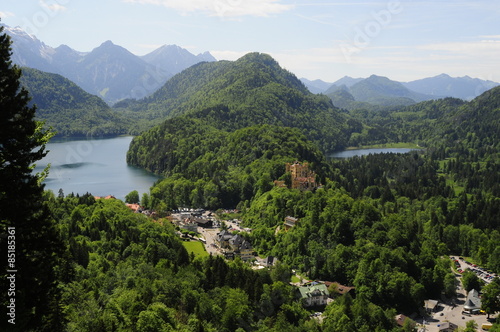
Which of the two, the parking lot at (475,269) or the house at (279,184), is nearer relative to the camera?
the parking lot at (475,269)

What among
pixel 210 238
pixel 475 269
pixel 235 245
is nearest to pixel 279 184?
pixel 210 238

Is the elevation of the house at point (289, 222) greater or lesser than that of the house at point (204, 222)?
greater

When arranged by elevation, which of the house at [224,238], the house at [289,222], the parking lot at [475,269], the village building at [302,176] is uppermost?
the village building at [302,176]

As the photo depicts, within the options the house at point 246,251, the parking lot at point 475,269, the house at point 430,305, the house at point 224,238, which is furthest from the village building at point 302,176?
the house at point 430,305

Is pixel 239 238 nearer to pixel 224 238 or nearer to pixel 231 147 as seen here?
pixel 224 238

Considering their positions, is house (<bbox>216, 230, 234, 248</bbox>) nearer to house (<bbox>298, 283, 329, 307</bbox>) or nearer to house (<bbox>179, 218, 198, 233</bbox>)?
house (<bbox>179, 218, 198, 233</bbox>)

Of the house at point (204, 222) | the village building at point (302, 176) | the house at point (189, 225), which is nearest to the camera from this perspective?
the house at point (189, 225)

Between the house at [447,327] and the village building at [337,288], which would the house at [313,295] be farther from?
the house at [447,327]

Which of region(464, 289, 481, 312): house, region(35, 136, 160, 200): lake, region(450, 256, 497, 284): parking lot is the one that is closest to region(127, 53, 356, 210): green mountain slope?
region(35, 136, 160, 200): lake
